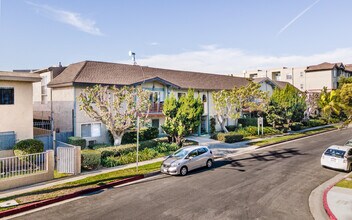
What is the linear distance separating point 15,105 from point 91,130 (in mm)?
7479

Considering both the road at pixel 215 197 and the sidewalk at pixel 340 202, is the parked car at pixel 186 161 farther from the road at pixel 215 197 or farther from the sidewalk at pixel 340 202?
the sidewalk at pixel 340 202

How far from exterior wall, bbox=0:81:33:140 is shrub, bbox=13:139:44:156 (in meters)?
1.33

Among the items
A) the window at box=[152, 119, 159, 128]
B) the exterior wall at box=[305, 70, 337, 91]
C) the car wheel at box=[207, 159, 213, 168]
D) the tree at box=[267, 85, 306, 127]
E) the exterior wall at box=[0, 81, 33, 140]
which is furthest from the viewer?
the exterior wall at box=[305, 70, 337, 91]

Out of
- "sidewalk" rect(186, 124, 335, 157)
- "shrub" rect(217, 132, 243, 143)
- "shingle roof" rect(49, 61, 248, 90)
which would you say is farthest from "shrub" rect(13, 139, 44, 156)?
"shrub" rect(217, 132, 243, 143)

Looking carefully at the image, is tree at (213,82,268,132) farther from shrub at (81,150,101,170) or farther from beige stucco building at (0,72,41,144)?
beige stucco building at (0,72,41,144)

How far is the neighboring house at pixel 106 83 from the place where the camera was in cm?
2433

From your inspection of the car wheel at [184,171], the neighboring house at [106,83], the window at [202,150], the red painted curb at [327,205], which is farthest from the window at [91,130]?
the red painted curb at [327,205]

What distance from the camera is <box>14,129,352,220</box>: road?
35.1 feet

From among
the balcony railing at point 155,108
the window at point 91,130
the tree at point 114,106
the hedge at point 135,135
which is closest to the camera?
the tree at point 114,106

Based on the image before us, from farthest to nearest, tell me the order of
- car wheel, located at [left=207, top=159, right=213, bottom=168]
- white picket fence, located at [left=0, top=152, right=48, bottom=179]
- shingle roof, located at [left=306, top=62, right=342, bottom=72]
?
1. shingle roof, located at [left=306, top=62, right=342, bottom=72]
2. car wheel, located at [left=207, top=159, right=213, bottom=168]
3. white picket fence, located at [left=0, top=152, right=48, bottom=179]

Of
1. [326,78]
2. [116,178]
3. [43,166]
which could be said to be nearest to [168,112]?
[116,178]

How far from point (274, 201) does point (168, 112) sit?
13673 millimetres

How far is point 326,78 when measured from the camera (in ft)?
220

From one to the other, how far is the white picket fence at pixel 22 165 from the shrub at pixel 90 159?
2.49 meters
